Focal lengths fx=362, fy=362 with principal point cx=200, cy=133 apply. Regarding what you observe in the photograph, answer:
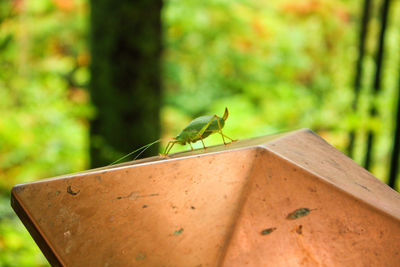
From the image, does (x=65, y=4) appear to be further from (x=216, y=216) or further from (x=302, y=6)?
(x=216, y=216)

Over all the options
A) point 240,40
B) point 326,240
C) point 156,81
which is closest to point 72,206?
point 326,240

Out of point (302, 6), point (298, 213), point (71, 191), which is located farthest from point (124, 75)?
point (302, 6)

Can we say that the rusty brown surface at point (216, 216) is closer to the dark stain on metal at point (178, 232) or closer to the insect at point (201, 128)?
the dark stain on metal at point (178, 232)

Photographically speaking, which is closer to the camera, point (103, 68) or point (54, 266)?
point (54, 266)

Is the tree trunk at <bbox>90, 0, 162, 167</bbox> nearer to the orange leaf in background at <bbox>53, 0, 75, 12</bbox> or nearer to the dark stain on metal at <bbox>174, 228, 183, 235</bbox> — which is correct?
the dark stain on metal at <bbox>174, 228, 183, 235</bbox>

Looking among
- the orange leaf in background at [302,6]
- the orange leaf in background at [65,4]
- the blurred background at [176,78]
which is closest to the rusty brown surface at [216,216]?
the blurred background at [176,78]

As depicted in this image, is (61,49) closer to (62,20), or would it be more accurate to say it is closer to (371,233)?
(62,20)
